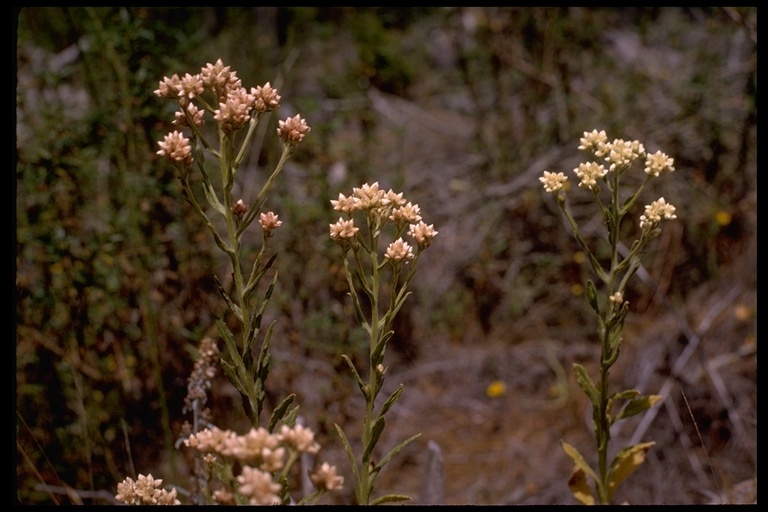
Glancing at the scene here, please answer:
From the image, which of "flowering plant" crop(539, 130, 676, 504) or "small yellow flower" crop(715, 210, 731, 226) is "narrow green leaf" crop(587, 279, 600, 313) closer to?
"flowering plant" crop(539, 130, 676, 504)

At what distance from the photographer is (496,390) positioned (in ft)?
10.5

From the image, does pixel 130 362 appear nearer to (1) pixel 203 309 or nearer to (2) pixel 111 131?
(1) pixel 203 309

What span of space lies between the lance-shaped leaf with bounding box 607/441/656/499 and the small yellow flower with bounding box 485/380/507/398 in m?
1.72

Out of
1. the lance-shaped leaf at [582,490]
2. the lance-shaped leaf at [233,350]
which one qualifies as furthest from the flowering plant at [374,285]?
the lance-shaped leaf at [582,490]

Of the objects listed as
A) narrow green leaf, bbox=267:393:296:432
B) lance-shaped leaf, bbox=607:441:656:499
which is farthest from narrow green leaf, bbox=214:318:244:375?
lance-shaped leaf, bbox=607:441:656:499

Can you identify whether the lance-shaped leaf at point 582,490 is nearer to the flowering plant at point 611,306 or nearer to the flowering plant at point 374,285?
the flowering plant at point 611,306

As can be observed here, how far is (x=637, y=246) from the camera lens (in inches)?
54.5

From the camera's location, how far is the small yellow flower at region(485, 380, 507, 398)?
3203 millimetres

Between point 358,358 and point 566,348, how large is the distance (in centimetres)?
113

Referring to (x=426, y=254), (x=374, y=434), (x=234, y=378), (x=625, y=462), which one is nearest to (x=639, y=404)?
(x=625, y=462)

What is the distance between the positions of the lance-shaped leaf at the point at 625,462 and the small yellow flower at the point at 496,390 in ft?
5.64

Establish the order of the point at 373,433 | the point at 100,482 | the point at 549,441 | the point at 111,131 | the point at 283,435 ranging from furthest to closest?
1. the point at 549,441
2. the point at 111,131
3. the point at 100,482
4. the point at 373,433
5. the point at 283,435

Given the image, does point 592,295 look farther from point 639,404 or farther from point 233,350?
point 233,350

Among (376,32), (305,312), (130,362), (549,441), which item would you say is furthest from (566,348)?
(376,32)
